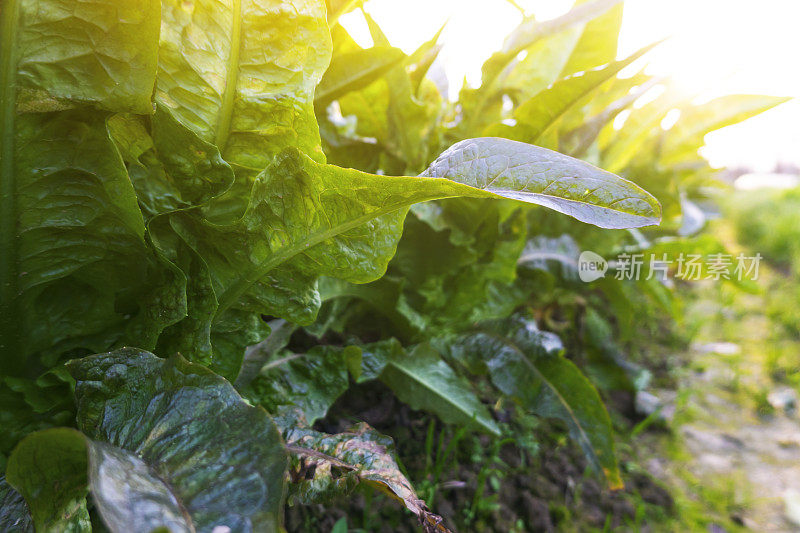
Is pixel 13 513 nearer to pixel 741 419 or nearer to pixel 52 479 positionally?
pixel 52 479

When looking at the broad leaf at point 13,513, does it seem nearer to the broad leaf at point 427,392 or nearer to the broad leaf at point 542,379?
the broad leaf at point 427,392

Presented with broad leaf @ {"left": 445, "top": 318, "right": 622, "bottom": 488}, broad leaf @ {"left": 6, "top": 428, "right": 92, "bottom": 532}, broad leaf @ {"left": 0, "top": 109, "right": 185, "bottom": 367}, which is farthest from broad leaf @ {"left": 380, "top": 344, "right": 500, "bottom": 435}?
broad leaf @ {"left": 6, "top": 428, "right": 92, "bottom": 532}

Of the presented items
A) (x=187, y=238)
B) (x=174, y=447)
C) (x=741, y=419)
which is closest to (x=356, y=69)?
(x=187, y=238)

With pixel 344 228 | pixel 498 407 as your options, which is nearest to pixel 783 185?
pixel 498 407

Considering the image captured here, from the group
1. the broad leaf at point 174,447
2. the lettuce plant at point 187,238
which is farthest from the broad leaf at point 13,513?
the broad leaf at point 174,447

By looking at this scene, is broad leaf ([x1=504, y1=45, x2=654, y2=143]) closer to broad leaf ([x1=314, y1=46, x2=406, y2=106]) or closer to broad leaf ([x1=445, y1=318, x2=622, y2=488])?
broad leaf ([x1=314, y1=46, x2=406, y2=106])

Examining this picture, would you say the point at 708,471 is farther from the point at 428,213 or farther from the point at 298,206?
the point at 298,206

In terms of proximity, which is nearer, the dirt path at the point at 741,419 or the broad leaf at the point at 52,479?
the broad leaf at the point at 52,479
